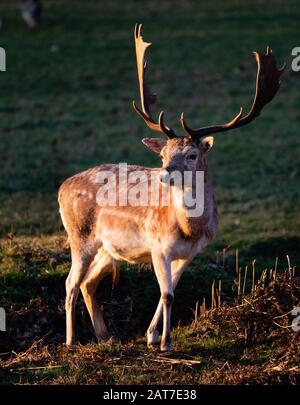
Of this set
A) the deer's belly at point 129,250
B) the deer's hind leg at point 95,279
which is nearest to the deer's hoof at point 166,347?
the deer's belly at point 129,250

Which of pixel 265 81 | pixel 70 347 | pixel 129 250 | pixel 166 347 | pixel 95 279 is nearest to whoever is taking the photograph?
pixel 166 347

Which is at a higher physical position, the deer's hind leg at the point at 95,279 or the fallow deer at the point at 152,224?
the fallow deer at the point at 152,224

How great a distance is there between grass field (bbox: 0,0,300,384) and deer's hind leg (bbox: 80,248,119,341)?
0.33 m

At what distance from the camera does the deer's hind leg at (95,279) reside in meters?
10.7

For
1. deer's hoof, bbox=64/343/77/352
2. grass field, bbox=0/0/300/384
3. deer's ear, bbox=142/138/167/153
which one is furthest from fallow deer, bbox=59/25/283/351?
grass field, bbox=0/0/300/384

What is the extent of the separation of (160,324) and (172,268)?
3.99 ft

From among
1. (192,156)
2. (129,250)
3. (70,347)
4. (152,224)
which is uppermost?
(192,156)

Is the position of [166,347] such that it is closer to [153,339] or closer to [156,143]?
[153,339]

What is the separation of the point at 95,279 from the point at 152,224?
136 centimetres

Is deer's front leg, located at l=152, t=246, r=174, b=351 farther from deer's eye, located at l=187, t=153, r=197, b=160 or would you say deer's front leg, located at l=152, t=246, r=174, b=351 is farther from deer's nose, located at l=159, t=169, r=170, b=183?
deer's eye, located at l=187, t=153, r=197, b=160

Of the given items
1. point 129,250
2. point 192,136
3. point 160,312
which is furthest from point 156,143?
point 160,312

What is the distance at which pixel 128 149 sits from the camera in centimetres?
2012

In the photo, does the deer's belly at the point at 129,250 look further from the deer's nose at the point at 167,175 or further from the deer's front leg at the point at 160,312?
the deer's nose at the point at 167,175

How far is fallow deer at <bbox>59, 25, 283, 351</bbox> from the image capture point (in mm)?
9469
